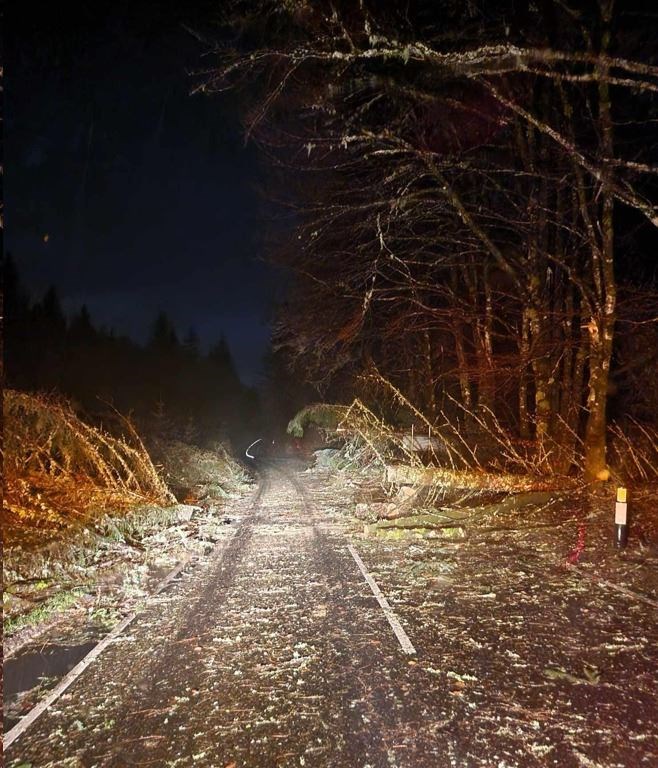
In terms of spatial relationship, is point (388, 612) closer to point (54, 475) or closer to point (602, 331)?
point (54, 475)

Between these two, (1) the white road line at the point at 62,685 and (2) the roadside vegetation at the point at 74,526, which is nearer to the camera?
(1) the white road line at the point at 62,685

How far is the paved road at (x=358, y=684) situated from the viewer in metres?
3.57

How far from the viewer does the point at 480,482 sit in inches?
507

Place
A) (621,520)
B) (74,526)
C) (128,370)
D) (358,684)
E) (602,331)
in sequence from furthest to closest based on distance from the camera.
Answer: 1. (128,370)
2. (602,331)
3. (74,526)
4. (621,520)
5. (358,684)

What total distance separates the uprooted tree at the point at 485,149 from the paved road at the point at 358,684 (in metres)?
6.38

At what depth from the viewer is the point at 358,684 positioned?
4406 mm

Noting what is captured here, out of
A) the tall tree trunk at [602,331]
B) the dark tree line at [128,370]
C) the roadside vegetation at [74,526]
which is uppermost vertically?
the tall tree trunk at [602,331]

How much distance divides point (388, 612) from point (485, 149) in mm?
12660

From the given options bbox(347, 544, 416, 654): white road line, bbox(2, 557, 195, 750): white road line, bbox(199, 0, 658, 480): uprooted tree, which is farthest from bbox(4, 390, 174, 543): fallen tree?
bbox(199, 0, 658, 480): uprooted tree

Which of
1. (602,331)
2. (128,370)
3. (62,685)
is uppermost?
(602,331)

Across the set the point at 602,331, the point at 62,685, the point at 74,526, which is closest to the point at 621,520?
the point at 602,331

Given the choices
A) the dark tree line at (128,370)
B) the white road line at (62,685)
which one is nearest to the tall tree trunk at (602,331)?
the white road line at (62,685)

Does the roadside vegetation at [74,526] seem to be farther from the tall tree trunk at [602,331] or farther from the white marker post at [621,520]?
the tall tree trunk at [602,331]

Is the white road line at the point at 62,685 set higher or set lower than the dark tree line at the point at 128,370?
higher
